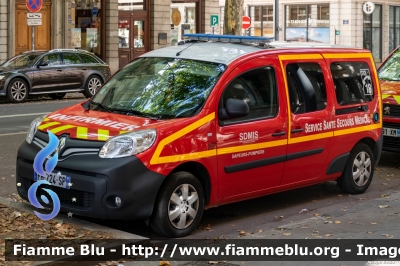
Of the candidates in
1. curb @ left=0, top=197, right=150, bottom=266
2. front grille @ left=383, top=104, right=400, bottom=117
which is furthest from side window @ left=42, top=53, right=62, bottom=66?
curb @ left=0, top=197, right=150, bottom=266

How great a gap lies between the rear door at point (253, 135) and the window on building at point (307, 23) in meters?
46.8

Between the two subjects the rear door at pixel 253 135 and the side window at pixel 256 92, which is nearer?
the rear door at pixel 253 135

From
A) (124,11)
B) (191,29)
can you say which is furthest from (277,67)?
(191,29)

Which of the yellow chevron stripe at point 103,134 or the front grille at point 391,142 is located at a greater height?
→ the yellow chevron stripe at point 103,134

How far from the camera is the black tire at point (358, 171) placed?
10.3m

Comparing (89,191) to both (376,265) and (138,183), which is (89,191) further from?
(376,265)

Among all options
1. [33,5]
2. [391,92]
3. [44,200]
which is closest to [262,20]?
[33,5]

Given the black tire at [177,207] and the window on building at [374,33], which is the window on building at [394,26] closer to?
the window on building at [374,33]

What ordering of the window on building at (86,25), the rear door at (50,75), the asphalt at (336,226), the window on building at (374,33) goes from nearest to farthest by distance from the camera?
the asphalt at (336,226), the rear door at (50,75), the window on building at (86,25), the window on building at (374,33)

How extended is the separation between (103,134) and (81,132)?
0.25 metres

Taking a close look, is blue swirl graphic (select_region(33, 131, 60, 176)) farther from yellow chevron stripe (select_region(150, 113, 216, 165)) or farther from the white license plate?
the white license plate

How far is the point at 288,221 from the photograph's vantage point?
29.4 feet

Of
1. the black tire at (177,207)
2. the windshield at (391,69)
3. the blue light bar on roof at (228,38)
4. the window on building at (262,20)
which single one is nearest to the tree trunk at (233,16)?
the windshield at (391,69)

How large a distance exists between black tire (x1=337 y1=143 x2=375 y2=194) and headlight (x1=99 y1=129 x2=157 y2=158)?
3291 millimetres
